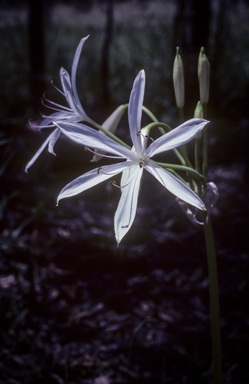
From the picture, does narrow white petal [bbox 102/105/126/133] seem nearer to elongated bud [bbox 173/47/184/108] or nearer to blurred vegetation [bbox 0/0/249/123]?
elongated bud [bbox 173/47/184/108]

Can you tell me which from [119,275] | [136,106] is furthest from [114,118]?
[119,275]

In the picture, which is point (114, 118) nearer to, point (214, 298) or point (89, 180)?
point (89, 180)

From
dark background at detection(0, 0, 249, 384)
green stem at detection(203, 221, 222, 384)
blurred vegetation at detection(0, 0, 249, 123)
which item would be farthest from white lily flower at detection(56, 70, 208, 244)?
blurred vegetation at detection(0, 0, 249, 123)

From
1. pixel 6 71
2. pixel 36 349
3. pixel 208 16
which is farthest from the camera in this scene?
pixel 6 71

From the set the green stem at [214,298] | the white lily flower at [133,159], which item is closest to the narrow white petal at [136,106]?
the white lily flower at [133,159]

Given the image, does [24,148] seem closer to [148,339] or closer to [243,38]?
[148,339]

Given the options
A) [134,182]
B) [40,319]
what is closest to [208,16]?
[134,182]

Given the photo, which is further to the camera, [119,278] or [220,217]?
[220,217]
